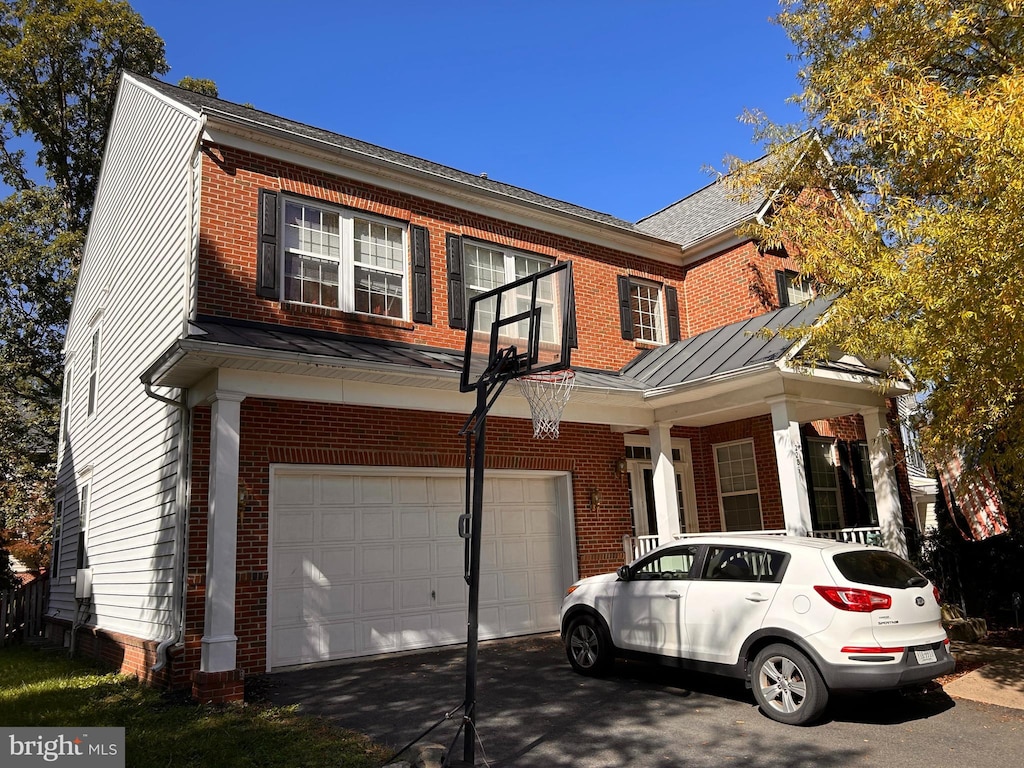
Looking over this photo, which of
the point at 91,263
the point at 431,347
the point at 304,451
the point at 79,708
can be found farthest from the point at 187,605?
the point at 91,263

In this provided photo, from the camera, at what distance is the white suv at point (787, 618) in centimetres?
597

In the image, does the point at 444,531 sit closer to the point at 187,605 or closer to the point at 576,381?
the point at 576,381

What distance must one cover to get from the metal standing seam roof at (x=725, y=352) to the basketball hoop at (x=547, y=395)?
2.18 m

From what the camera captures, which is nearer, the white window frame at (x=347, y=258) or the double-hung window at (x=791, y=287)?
the white window frame at (x=347, y=258)

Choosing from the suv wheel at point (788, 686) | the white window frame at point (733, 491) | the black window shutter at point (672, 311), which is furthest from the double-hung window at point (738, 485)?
the suv wheel at point (788, 686)

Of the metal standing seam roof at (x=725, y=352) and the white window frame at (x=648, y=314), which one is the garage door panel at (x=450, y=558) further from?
the white window frame at (x=648, y=314)

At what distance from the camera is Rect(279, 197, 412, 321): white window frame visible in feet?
32.6

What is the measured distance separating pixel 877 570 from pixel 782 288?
28.1ft

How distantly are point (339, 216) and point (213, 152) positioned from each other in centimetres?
178

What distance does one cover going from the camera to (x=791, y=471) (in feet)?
32.0

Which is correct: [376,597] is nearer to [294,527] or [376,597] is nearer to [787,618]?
[294,527]

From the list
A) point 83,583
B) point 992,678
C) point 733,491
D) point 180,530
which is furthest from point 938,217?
point 83,583

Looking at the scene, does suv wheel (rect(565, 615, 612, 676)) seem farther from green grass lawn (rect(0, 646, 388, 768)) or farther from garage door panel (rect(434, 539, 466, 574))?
green grass lawn (rect(0, 646, 388, 768))

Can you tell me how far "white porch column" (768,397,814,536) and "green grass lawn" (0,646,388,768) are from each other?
6.18m
